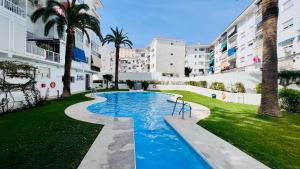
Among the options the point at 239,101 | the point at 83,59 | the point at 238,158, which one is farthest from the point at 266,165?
the point at 83,59

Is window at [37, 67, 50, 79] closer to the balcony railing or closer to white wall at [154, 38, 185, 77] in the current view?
the balcony railing

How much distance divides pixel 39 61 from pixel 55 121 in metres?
13.4

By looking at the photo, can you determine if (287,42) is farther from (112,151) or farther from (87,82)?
(87,82)

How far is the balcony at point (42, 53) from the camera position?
760 inches

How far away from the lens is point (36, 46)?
67.2ft

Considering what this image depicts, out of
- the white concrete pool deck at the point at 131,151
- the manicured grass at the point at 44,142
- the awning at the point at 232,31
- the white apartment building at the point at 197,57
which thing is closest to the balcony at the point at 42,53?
the manicured grass at the point at 44,142

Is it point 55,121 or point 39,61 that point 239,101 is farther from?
point 39,61

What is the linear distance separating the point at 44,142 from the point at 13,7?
54.3 feet

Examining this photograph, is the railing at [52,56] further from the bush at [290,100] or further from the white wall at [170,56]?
the white wall at [170,56]

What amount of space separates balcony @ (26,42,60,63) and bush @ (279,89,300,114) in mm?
22711

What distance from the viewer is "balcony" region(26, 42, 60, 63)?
19.3 m

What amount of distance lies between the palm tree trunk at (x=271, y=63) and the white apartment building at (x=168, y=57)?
5530 cm

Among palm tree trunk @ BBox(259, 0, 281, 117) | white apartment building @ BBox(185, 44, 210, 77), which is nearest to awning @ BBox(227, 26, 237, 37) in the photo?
white apartment building @ BBox(185, 44, 210, 77)

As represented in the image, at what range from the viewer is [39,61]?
20766 millimetres
